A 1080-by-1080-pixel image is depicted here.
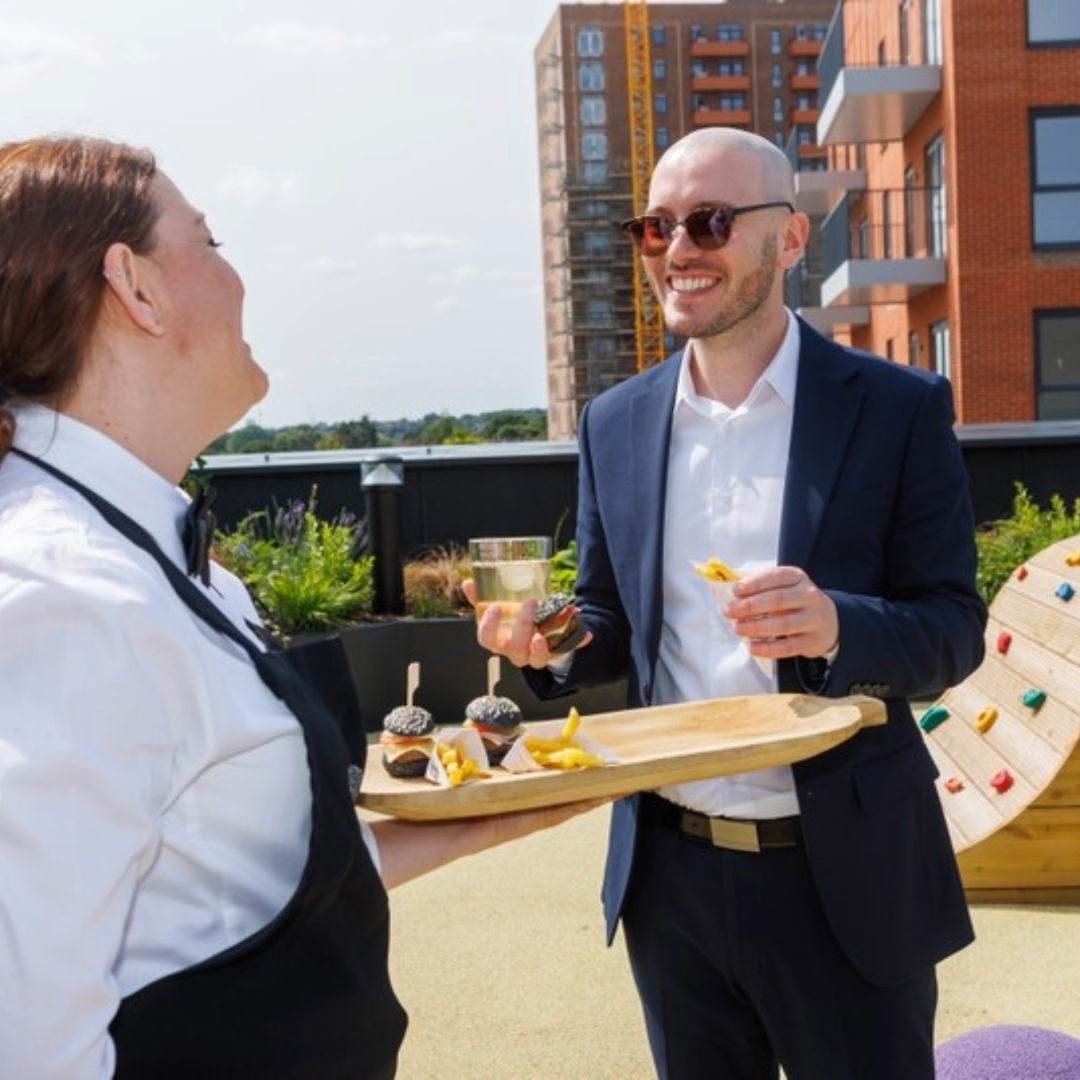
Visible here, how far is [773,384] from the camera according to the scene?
2488 mm

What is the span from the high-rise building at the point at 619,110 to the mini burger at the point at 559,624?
102m

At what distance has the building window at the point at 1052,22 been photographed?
77.1ft

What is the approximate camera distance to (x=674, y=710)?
2324mm

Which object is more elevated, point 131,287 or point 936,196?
point 936,196

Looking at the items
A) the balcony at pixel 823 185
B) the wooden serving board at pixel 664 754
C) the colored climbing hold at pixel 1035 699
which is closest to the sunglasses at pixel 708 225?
Result: the wooden serving board at pixel 664 754

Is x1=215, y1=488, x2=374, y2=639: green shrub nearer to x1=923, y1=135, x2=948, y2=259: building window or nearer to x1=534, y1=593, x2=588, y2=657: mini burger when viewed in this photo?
x1=534, y1=593, x2=588, y2=657: mini burger

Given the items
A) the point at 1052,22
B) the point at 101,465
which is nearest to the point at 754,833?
the point at 101,465

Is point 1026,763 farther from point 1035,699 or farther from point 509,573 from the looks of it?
point 509,573

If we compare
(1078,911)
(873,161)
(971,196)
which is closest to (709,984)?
(1078,911)

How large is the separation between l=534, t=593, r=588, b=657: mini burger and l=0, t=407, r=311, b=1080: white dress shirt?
37.3 inches

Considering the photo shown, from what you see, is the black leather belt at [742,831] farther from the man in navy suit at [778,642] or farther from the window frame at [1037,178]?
the window frame at [1037,178]

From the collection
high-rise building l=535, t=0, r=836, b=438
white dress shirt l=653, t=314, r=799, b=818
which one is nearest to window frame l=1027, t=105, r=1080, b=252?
white dress shirt l=653, t=314, r=799, b=818

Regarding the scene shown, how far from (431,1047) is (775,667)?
95.6 inches

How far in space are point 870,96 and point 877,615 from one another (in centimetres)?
2473
